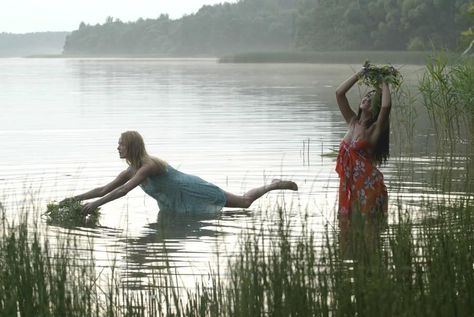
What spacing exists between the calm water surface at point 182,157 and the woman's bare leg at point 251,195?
123 millimetres

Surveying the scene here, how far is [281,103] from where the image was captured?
3020 cm

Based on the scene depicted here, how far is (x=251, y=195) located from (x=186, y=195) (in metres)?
0.63

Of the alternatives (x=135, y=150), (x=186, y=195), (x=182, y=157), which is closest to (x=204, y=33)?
(x=182, y=157)

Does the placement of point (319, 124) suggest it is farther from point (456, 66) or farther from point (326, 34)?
point (326, 34)

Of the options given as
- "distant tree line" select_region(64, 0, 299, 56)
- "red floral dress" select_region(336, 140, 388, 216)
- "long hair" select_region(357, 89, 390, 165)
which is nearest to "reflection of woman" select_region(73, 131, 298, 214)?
"red floral dress" select_region(336, 140, 388, 216)

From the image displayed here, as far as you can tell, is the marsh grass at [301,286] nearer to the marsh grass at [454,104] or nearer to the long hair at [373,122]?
the long hair at [373,122]

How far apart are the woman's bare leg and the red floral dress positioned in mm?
1840

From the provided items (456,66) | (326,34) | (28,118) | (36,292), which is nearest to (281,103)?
(28,118)

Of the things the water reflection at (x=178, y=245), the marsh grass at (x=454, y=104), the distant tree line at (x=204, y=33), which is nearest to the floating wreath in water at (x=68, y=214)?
the water reflection at (x=178, y=245)

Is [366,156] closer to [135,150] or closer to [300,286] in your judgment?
[135,150]

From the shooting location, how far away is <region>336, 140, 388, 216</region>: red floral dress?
966cm

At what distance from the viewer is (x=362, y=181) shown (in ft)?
31.7

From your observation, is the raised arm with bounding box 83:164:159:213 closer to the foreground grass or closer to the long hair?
the long hair

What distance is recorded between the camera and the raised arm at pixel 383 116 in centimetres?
940
